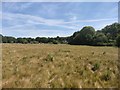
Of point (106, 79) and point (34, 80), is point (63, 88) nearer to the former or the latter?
point (34, 80)

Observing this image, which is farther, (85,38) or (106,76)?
(85,38)

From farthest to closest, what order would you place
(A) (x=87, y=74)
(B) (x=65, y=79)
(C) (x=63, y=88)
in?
(A) (x=87, y=74), (B) (x=65, y=79), (C) (x=63, y=88)

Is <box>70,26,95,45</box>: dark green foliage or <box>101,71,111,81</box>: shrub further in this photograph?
<box>70,26,95,45</box>: dark green foliage

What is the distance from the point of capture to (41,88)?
25.2 ft

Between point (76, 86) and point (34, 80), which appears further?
point (34, 80)

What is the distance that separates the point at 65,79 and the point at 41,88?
1.39 m

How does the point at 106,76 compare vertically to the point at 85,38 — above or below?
below

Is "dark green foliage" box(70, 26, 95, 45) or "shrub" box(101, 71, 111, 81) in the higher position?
"dark green foliage" box(70, 26, 95, 45)

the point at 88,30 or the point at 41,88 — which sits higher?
the point at 88,30

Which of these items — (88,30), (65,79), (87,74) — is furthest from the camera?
(88,30)

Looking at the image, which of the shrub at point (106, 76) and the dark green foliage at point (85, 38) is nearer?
the shrub at point (106, 76)

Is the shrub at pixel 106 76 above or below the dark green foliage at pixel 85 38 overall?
below

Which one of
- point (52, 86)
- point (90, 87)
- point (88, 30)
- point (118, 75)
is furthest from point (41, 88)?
point (88, 30)

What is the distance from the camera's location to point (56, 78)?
354 inches
